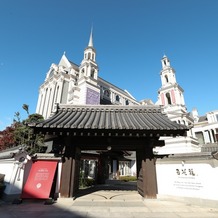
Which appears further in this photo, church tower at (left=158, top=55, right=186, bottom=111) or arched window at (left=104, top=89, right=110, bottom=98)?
arched window at (left=104, top=89, right=110, bottom=98)

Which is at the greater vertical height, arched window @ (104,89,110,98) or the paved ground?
arched window @ (104,89,110,98)

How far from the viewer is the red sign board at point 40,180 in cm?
711

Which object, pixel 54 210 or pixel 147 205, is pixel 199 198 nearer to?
pixel 147 205

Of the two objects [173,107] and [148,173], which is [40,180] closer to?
[148,173]

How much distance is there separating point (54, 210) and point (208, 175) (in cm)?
675

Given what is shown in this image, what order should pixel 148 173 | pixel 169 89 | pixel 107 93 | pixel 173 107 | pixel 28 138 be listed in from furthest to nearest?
1. pixel 107 93
2. pixel 169 89
3. pixel 173 107
4. pixel 28 138
5. pixel 148 173

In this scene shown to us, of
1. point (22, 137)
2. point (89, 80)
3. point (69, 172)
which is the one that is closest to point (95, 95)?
point (89, 80)

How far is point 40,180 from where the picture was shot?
742 cm

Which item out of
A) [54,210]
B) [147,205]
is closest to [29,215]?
[54,210]

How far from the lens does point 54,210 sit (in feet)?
18.7

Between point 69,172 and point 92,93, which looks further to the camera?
point 92,93

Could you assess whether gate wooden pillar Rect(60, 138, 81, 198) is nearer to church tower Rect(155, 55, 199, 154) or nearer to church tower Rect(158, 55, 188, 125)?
church tower Rect(155, 55, 199, 154)

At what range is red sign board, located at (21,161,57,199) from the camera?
7109mm

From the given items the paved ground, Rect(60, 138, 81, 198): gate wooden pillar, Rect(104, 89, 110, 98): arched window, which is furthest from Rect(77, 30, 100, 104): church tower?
the paved ground
